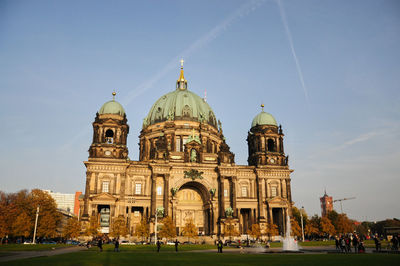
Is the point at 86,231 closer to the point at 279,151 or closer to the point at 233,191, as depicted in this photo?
the point at 233,191

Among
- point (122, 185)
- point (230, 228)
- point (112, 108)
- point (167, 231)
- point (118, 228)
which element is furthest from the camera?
point (112, 108)

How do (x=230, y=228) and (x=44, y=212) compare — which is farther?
(x=44, y=212)

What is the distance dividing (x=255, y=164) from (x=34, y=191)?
52648 mm

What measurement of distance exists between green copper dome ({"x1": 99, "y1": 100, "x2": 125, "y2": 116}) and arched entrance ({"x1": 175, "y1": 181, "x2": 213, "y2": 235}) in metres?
22.9

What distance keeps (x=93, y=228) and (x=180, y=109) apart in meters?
40.0

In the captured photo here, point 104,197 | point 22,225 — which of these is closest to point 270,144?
point 104,197

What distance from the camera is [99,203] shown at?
6725cm

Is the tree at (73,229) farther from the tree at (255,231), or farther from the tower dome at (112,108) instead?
the tree at (255,231)

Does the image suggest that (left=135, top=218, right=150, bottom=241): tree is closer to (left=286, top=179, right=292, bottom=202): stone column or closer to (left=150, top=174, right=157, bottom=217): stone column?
(left=150, top=174, right=157, bottom=217): stone column

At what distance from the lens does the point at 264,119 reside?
3349 inches

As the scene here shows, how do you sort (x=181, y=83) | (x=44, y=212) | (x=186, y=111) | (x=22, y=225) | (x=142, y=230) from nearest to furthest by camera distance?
(x=142, y=230) → (x=22, y=225) → (x=44, y=212) → (x=186, y=111) → (x=181, y=83)

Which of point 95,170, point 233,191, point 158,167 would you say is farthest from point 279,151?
point 95,170

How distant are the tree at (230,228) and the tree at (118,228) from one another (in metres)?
20.6

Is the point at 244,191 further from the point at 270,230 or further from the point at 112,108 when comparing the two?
the point at 112,108
